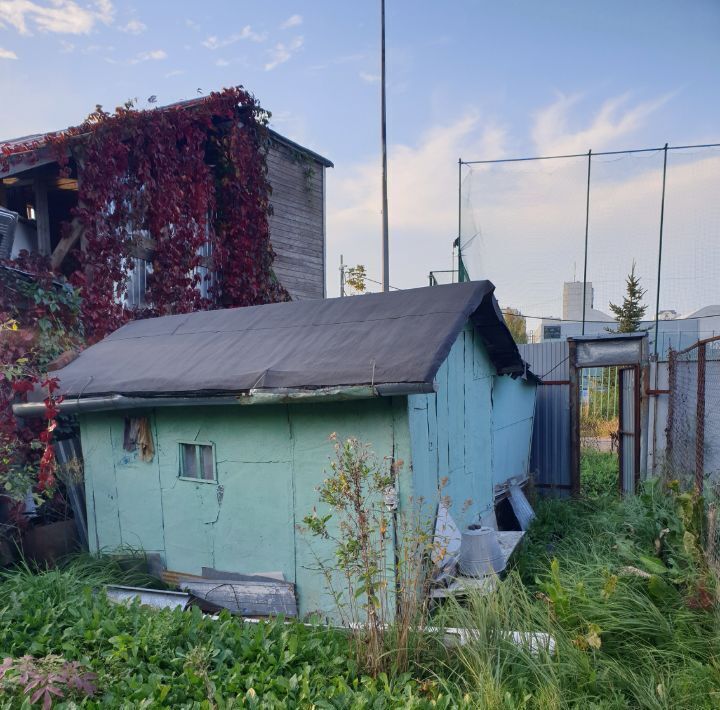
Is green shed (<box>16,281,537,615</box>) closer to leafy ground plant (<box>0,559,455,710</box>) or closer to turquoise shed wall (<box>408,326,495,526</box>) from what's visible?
turquoise shed wall (<box>408,326,495,526</box>)

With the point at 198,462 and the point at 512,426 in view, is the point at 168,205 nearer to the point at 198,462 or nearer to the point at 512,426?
the point at 198,462

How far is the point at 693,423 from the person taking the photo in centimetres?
576

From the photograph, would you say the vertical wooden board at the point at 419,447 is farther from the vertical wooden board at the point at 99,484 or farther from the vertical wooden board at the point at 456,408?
the vertical wooden board at the point at 99,484

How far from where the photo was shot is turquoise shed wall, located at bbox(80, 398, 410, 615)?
4.28 m

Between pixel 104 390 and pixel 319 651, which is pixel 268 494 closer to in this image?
pixel 319 651

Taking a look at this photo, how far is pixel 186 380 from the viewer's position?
464cm

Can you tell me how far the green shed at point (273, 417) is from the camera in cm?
408

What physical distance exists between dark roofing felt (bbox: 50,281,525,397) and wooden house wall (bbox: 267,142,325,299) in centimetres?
554

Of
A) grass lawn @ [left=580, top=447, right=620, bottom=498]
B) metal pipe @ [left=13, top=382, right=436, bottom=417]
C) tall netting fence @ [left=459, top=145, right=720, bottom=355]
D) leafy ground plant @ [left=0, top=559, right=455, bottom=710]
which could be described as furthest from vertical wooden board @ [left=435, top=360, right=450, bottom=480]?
tall netting fence @ [left=459, top=145, right=720, bottom=355]

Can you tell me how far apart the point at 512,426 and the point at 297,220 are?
704 cm

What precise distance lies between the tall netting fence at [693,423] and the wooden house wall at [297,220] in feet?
26.4

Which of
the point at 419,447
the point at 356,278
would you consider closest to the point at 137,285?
the point at 419,447

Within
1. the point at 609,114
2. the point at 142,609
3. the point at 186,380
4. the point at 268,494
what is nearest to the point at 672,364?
the point at 268,494

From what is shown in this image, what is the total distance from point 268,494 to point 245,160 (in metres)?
7.83
